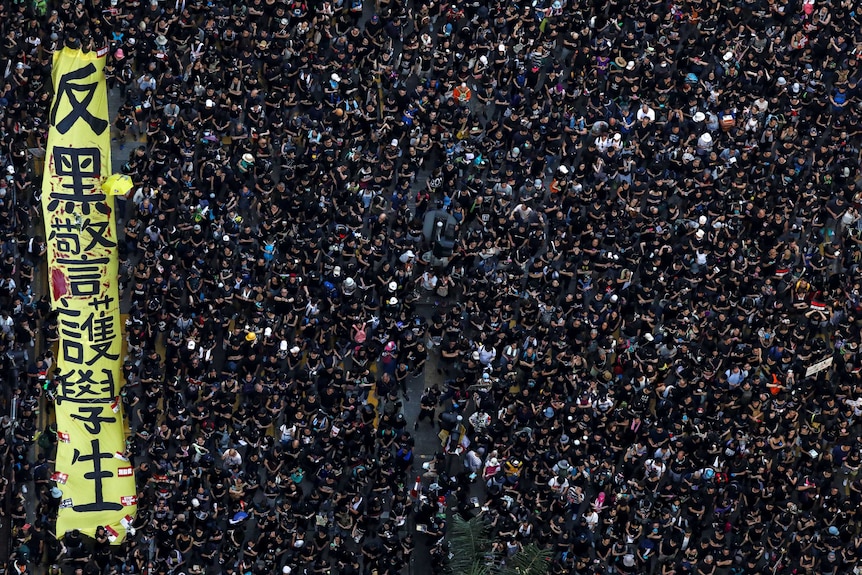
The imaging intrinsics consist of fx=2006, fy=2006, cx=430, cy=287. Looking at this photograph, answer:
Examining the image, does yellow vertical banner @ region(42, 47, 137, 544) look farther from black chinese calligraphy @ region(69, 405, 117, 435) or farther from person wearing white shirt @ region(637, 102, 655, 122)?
person wearing white shirt @ region(637, 102, 655, 122)

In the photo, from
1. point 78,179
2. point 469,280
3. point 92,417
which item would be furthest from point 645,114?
point 92,417

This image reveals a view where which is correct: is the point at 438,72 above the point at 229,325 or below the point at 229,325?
above

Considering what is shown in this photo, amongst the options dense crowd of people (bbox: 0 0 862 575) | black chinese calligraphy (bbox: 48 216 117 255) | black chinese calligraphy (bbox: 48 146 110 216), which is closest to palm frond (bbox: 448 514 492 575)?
dense crowd of people (bbox: 0 0 862 575)

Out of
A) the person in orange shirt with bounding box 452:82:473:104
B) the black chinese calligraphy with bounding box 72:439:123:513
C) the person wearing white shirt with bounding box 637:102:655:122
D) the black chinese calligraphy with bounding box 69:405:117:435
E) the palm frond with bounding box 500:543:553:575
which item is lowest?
the palm frond with bounding box 500:543:553:575

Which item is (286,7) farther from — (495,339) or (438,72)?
(495,339)

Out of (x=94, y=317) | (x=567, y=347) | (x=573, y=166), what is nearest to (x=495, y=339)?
(x=567, y=347)

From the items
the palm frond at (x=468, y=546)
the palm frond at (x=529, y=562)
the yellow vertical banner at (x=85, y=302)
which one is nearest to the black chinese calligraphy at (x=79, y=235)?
the yellow vertical banner at (x=85, y=302)

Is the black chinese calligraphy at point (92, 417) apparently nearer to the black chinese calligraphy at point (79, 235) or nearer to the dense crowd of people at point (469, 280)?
the dense crowd of people at point (469, 280)
